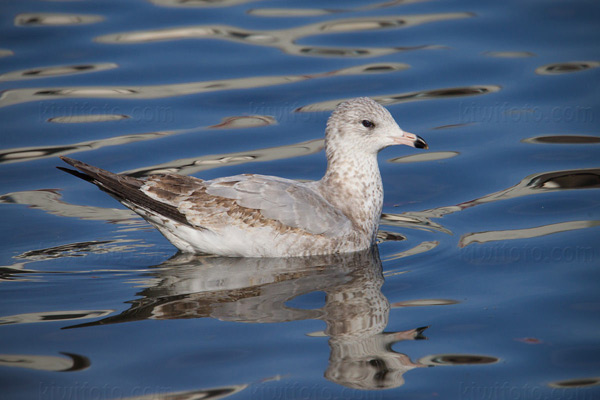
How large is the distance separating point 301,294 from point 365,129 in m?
2.29

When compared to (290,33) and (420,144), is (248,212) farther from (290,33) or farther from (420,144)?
(290,33)

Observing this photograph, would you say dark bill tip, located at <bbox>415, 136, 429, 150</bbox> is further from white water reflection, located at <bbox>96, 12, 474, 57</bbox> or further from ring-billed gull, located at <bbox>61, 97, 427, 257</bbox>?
white water reflection, located at <bbox>96, 12, 474, 57</bbox>

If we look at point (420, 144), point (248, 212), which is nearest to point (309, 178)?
point (420, 144)

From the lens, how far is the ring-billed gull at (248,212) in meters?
9.01

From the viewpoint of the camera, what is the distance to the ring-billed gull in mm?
9008

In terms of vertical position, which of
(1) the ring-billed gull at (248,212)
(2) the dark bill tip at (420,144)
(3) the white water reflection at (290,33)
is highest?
(3) the white water reflection at (290,33)

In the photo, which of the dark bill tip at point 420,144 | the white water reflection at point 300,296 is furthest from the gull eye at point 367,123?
the white water reflection at point 300,296

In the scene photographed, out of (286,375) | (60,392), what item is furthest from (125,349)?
(286,375)

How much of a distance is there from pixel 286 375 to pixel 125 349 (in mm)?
1319

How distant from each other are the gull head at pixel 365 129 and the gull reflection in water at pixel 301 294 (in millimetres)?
1162

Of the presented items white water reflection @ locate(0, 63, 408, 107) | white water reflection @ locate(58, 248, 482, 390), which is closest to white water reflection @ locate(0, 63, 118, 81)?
white water reflection @ locate(0, 63, 408, 107)

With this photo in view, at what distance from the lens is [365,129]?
9.56 meters

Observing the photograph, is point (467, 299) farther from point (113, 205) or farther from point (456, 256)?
point (113, 205)

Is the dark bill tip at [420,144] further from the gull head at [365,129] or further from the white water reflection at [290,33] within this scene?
the white water reflection at [290,33]
